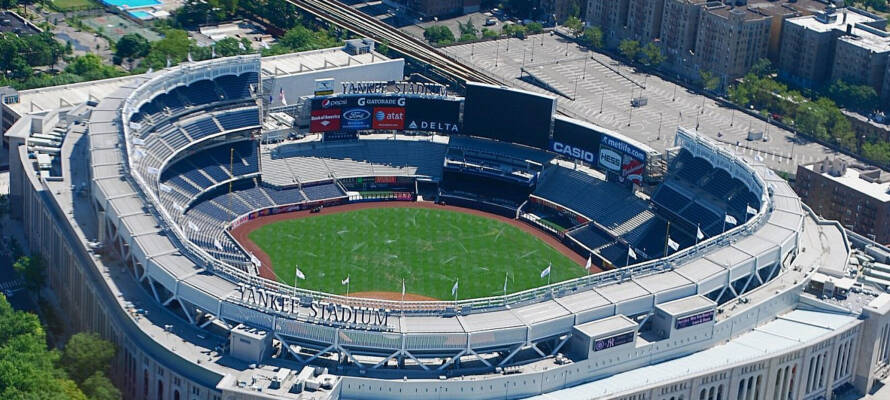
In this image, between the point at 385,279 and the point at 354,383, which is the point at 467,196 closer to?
the point at 385,279

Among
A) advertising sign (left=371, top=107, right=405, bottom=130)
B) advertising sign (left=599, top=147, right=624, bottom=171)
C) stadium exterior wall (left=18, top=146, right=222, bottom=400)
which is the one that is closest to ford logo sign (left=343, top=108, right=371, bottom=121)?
advertising sign (left=371, top=107, right=405, bottom=130)

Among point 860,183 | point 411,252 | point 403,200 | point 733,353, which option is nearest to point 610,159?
point 403,200

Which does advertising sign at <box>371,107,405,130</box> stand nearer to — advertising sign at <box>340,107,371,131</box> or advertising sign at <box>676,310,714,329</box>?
advertising sign at <box>340,107,371,131</box>

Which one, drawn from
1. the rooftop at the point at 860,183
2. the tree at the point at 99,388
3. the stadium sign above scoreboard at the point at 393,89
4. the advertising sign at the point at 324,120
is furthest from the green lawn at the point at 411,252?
the tree at the point at 99,388

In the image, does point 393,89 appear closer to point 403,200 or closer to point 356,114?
point 356,114

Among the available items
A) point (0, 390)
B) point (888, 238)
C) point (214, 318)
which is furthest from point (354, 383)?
point (888, 238)

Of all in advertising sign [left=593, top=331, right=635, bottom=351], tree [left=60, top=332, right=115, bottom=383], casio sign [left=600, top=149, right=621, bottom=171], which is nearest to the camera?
advertising sign [left=593, top=331, right=635, bottom=351]
